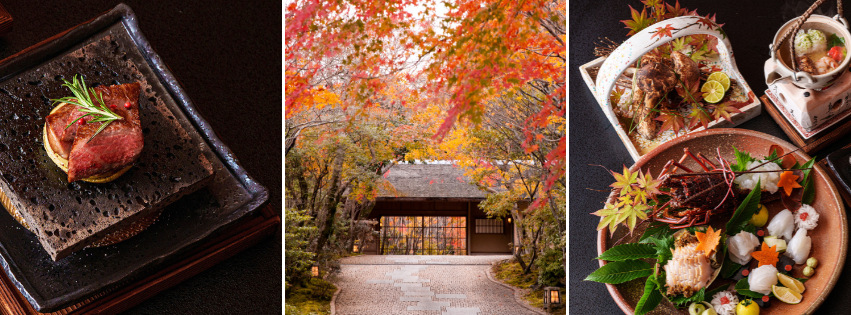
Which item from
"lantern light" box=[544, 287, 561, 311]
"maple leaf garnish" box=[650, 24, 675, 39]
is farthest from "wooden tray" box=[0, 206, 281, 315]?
"maple leaf garnish" box=[650, 24, 675, 39]

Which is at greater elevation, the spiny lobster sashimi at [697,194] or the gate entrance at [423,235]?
the spiny lobster sashimi at [697,194]

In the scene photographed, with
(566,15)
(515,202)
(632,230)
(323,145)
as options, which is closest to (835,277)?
(632,230)

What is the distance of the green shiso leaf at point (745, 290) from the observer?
1.32m

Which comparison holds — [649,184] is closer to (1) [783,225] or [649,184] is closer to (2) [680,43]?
(1) [783,225]

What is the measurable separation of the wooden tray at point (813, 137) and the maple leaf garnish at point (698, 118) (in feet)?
0.82

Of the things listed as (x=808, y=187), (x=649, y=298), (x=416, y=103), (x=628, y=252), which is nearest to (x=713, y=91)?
(x=808, y=187)

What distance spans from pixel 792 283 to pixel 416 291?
3.93 feet

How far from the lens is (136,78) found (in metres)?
1.41

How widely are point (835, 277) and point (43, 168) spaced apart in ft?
7.60

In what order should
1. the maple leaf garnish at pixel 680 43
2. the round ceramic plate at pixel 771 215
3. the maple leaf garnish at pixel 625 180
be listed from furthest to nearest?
the maple leaf garnish at pixel 680 43
the maple leaf garnish at pixel 625 180
the round ceramic plate at pixel 771 215

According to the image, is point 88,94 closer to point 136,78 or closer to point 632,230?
point 136,78

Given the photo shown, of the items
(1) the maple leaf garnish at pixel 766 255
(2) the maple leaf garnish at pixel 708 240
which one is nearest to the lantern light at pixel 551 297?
(2) the maple leaf garnish at pixel 708 240

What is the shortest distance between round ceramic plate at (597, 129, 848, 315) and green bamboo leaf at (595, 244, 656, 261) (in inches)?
1.6

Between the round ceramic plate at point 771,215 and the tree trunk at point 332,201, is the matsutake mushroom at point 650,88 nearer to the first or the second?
the round ceramic plate at point 771,215
